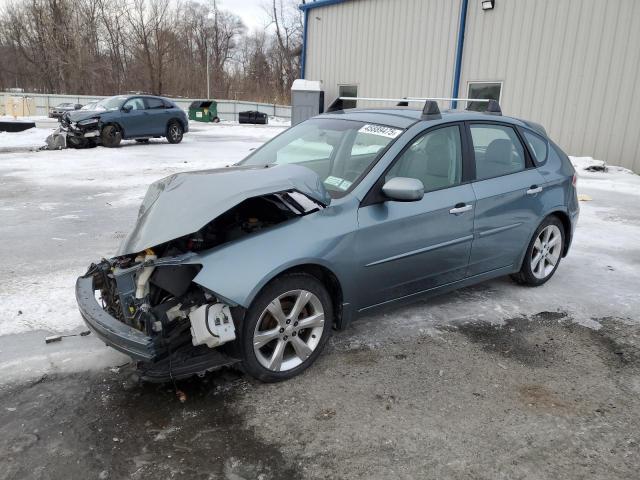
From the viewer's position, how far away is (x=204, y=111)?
32.0 metres

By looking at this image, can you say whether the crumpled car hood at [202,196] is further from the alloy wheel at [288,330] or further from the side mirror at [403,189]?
the alloy wheel at [288,330]

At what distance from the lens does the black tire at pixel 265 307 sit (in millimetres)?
2990

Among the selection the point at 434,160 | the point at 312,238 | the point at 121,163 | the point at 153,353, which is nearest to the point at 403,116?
the point at 434,160

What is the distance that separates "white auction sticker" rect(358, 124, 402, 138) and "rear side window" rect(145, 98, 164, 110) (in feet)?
47.5

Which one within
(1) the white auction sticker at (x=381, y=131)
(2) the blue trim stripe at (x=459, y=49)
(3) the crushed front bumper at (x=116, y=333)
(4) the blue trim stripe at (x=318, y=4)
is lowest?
(3) the crushed front bumper at (x=116, y=333)

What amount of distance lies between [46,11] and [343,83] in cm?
4003

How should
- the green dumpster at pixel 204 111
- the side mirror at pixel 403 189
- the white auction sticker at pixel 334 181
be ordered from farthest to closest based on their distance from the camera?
the green dumpster at pixel 204 111, the white auction sticker at pixel 334 181, the side mirror at pixel 403 189

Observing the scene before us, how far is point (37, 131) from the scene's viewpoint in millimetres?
20250

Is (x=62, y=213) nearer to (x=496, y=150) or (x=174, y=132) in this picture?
(x=496, y=150)

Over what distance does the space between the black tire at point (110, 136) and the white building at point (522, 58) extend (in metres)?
8.22

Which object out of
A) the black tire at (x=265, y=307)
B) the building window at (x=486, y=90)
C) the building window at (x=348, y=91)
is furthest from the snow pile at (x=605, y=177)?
the black tire at (x=265, y=307)

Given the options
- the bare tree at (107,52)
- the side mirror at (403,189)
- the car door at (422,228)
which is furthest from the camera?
the bare tree at (107,52)

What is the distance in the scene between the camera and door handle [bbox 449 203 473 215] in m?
3.90

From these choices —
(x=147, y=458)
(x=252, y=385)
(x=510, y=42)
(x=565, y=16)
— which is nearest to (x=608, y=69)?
(x=565, y=16)
